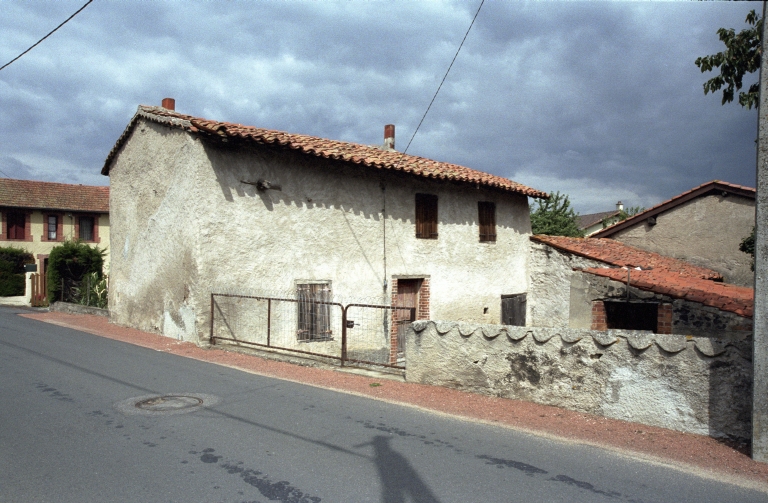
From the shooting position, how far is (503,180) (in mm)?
17172

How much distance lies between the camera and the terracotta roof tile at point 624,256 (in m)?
14.4

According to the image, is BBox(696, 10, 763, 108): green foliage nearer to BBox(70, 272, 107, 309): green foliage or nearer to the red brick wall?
the red brick wall

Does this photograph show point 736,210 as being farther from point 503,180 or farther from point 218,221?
point 218,221

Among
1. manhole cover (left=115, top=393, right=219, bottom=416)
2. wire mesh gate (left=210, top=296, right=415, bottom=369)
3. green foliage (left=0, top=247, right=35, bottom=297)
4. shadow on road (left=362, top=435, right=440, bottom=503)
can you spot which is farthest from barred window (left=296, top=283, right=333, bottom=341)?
green foliage (left=0, top=247, right=35, bottom=297)

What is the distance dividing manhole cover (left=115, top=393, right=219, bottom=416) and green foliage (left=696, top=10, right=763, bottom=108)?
9.15 meters

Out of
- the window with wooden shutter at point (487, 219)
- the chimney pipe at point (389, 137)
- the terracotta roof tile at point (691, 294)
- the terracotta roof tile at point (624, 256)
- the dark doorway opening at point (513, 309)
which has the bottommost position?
the dark doorway opening at point (513, 309)

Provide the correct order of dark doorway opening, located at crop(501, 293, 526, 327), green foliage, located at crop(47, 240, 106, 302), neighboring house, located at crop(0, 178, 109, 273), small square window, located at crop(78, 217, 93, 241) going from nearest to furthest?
1. dark doorway opening, located at crop(501, 293, 526, 327)
2. green foliage, located at crop(47, 240, 106, 302)
3. neighboring house, located at crop(0, 178, 109, 273)
4. small square window, located at crop(78, 217, 93, 241)

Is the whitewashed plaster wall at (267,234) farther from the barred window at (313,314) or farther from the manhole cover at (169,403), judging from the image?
the manhole cover at (169,403)

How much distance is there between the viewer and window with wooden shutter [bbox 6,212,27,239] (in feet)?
94.8

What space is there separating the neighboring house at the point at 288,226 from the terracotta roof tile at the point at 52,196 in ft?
54.9

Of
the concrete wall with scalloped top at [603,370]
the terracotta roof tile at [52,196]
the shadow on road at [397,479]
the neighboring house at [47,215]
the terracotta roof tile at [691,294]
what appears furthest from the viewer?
the terracotta roof tile at [52,196]

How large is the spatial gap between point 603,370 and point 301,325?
24.1ft

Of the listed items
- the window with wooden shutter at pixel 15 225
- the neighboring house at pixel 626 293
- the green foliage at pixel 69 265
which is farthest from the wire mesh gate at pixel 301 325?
the window with wooden shutter at pixel 15 225

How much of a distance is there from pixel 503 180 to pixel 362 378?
10778 mm
